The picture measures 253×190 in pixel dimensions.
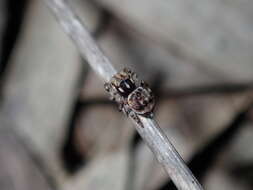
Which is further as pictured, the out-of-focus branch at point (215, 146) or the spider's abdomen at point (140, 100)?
the out-of-focus branch at point (215, 146)

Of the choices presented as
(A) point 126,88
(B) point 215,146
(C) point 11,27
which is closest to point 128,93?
(A) point 126,88

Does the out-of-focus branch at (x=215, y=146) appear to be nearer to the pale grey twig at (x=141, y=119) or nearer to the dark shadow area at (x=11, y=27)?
the dark shadow area at (x=11, y=27)

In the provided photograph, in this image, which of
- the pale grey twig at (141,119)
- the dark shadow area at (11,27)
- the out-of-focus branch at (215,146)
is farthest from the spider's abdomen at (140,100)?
the dark shadow area at (11,27)

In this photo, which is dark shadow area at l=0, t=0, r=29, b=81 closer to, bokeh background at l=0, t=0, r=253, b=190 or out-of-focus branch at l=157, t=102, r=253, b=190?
bokeh background at l=0, t=0, r=253, b=190

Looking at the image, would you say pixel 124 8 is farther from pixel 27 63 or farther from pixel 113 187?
pixel 113 187

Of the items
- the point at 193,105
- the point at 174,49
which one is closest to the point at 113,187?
the point at 193,105

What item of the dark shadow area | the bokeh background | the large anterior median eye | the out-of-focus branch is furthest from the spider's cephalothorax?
the dark shadow area

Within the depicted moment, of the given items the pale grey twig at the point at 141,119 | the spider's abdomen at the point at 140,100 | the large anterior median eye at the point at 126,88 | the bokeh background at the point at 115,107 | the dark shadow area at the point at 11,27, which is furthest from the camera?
the dark shadow area at the point at 11,27
